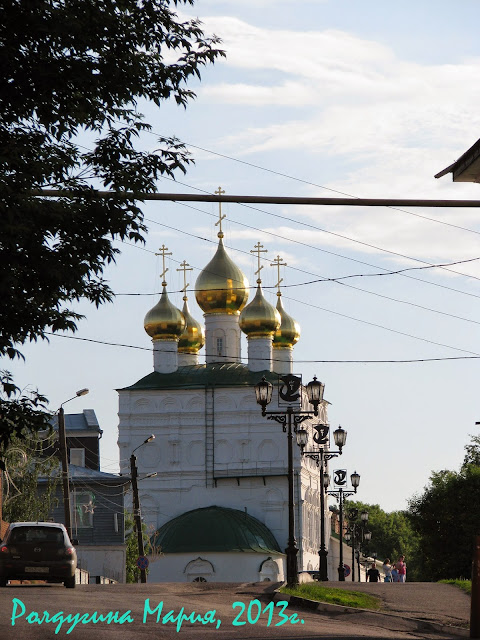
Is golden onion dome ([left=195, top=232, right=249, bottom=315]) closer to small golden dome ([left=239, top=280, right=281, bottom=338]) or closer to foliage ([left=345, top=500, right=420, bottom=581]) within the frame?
small golden dome ([left=239, top=280, right=281, bottom=338])

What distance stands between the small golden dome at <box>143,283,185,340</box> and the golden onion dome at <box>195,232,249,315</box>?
1729 mm

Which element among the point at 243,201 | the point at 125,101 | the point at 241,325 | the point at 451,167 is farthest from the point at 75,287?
the point at 241,325

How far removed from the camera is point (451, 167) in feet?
64.4

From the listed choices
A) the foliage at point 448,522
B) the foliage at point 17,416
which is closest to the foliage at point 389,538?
the foliage at point 448,522

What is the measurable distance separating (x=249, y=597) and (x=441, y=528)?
154ft

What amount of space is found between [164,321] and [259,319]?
5.91m

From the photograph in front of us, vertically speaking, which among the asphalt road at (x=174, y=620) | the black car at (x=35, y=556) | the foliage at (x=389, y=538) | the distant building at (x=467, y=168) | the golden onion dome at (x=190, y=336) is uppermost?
the golden onion dome at (x=190, y=336)

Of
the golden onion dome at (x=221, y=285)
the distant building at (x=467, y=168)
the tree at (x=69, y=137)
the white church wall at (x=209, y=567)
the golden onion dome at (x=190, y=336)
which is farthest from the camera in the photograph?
the golden onion dome at (x=190, y=336)

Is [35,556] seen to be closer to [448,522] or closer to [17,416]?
[17,416]

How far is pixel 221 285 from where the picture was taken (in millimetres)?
79438

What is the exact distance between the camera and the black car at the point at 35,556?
73.5 ft

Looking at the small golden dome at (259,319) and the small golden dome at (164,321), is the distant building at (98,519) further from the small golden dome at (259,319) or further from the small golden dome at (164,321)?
the small golden dome at (164,321)

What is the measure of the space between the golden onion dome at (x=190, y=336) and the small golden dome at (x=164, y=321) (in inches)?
125

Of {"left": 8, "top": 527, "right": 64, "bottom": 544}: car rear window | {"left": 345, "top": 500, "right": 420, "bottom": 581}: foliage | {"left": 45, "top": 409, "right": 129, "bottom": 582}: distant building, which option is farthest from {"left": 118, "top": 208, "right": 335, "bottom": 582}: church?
{"left": 345, "top": 500, "right": 420, "bottom": 581}: foliage
